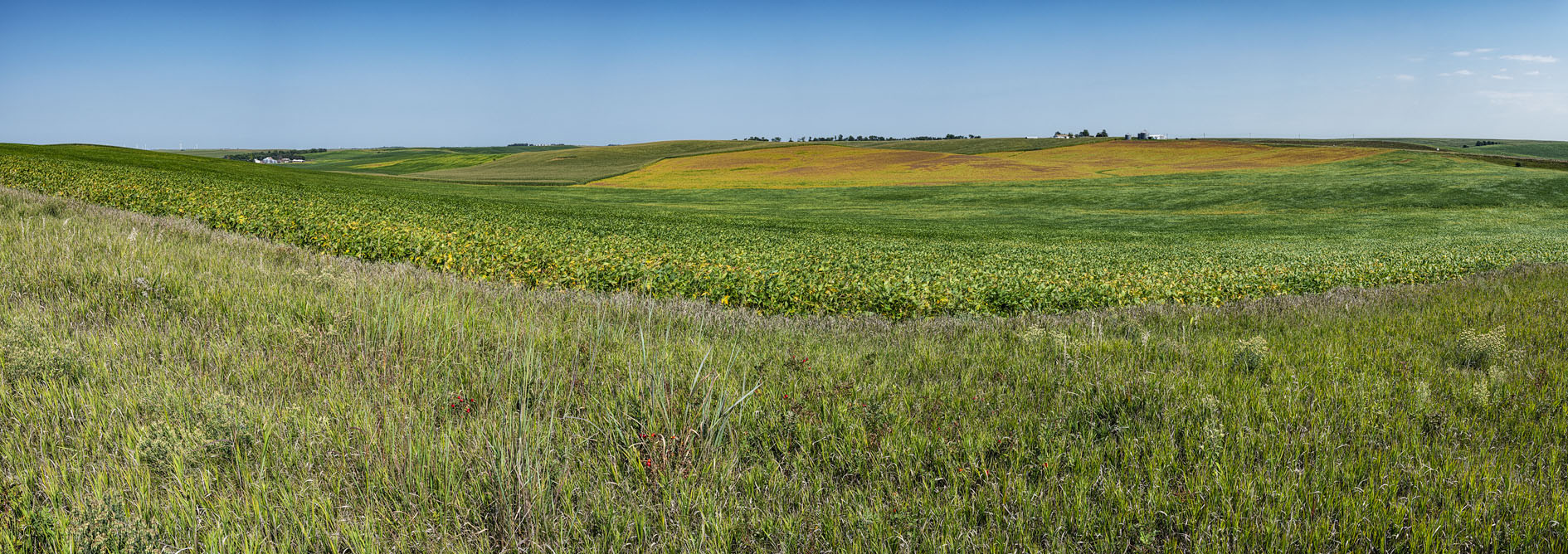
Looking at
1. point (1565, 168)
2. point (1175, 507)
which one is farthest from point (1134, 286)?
point (1565, 168)

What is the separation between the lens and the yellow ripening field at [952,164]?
199 feet

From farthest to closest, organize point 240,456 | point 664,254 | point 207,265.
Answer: point 664,254, point 207,265, point 240,456

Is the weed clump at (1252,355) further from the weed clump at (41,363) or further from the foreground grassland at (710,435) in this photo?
the weed clump at (41,363)

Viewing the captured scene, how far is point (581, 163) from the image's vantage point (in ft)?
291

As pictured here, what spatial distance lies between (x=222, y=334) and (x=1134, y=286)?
1140 cm

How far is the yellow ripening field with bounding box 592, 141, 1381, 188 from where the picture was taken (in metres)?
60.7

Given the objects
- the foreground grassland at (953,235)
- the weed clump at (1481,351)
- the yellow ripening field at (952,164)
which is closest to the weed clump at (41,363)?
the foreground grassland at (953,235)

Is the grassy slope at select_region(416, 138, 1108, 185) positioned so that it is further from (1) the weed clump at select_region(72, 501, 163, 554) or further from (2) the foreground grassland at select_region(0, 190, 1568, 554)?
(1) the weed clump at select_region(72, 501, 163, 554)

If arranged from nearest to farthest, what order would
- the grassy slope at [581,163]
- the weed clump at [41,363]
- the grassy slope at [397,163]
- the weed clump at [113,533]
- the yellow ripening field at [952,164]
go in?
the weed clump at [113,533]
the weed clump at [41,363]
the yellow ripening field at [952,164]
the grassy slope at [581,163]
the grassy slope at [397,163]

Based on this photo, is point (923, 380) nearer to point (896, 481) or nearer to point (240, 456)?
point (896, 481)

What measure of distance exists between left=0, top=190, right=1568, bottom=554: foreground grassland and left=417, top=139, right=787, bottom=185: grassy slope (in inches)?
2589

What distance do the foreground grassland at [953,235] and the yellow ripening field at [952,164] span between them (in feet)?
31.4

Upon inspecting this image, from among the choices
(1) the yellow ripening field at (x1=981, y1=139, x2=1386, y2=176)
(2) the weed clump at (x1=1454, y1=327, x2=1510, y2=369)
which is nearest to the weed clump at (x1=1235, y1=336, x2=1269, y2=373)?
(2) the weed clump at (x1=1454, y1=327, x2=1510, y2=369)

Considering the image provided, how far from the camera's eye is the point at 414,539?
227cm
